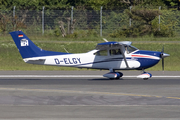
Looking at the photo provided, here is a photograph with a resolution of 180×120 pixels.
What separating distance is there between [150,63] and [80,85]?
3913mm

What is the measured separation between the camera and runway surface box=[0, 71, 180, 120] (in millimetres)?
9789

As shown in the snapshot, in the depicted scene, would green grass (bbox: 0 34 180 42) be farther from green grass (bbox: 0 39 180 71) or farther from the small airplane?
the small airplane

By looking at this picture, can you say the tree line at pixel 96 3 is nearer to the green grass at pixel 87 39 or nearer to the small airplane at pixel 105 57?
the green grass at pixel 87 39

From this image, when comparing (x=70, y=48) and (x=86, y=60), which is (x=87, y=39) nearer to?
(x=70, y=48)

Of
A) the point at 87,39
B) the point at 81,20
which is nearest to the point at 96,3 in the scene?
the point at 81,20

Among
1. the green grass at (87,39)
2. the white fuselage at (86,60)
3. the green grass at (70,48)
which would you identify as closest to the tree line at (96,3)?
the green grass at (87,39)

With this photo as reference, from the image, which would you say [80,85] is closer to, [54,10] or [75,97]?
[75,97]

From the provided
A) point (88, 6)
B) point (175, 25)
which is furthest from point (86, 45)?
point (88, 6)

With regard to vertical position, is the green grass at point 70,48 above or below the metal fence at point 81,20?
below

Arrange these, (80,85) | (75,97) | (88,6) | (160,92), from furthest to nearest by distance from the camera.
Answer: (88,6), (80,85), (160,92), (75,97)

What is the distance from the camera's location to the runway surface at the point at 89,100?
9789 millimetres

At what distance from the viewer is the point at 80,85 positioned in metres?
16.2

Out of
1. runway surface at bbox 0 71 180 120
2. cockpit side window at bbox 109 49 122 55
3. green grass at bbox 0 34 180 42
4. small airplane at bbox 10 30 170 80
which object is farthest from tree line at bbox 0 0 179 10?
runway surface at bbox 0 71 180 120

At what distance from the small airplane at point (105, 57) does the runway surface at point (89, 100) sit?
1200 millimetres
